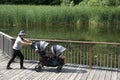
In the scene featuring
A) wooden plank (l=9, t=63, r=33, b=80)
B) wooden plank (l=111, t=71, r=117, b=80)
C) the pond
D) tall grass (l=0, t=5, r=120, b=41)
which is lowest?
wooden plank (l=111, t=71, r=117, b=80)

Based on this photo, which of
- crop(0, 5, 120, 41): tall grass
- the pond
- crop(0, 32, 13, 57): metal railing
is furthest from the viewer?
crop(0, 5, 120, 41): tall grass

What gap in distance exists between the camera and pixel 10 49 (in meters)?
13.7

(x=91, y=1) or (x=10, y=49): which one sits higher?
(x=91, y=1)

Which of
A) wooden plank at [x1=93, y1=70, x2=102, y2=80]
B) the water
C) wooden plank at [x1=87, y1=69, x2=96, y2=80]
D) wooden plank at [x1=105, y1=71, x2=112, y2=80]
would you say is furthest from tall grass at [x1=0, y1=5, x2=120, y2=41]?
wooden plank at [x1=105, y1=71, x2=112, y2=80]

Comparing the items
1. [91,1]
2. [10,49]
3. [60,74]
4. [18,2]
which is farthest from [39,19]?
[18,2]

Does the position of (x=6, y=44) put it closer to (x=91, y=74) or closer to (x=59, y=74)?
(x=59, y=74)

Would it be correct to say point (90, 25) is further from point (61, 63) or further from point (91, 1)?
point (61, 63)

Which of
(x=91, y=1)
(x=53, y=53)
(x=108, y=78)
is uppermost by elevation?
(x=91, y=1)

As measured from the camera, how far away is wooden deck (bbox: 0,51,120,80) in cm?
1099

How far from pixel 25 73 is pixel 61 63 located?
4.31ft

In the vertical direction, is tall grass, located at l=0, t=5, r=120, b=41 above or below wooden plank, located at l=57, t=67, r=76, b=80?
above

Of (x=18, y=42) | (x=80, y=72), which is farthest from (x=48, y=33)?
(x=80, y=72)

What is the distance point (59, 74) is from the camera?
37.7 ft

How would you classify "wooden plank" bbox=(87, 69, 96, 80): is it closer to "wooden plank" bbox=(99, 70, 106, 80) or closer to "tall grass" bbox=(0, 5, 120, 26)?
"wooden plank" bbox=(99, 70, 106, 80)
